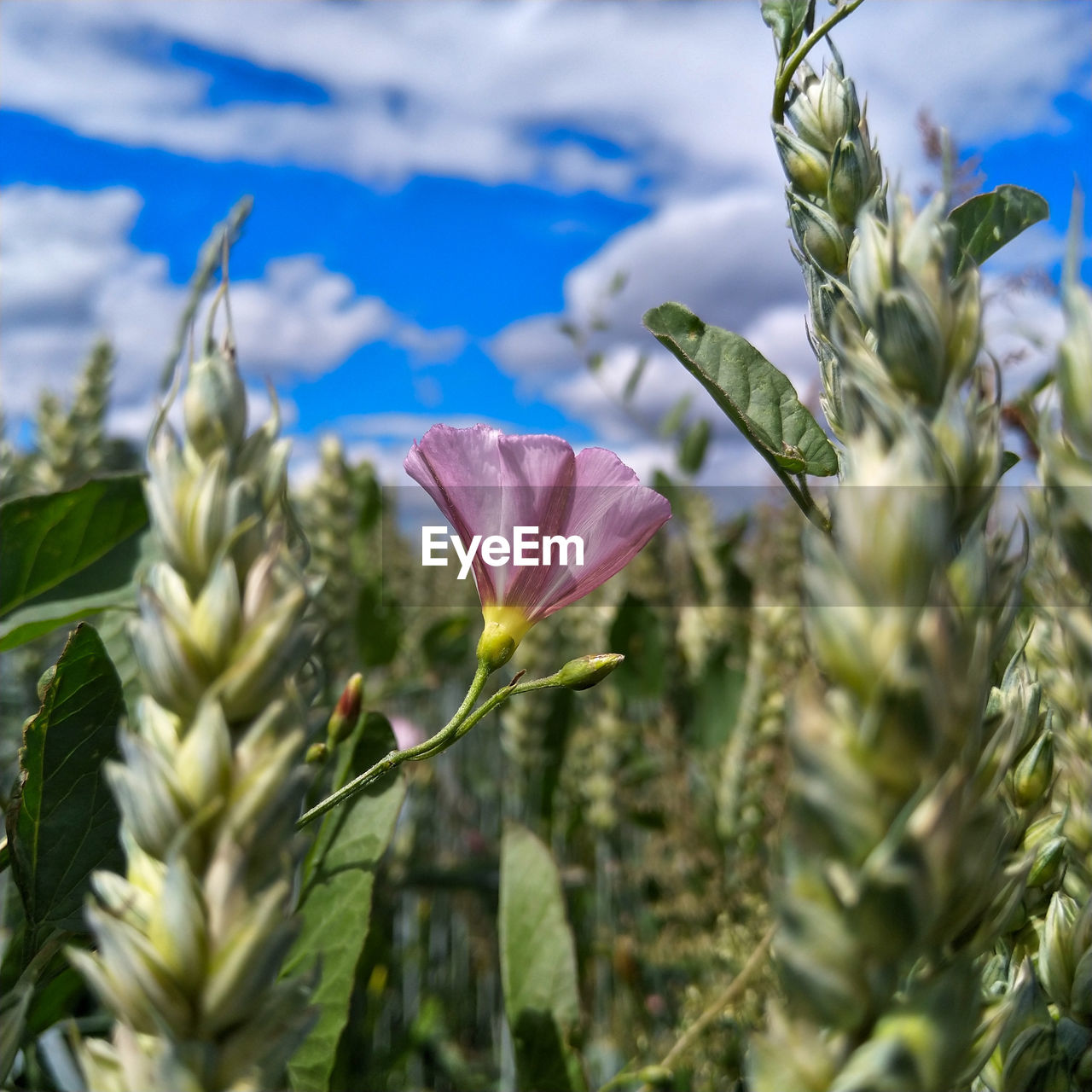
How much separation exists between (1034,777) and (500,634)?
21cm

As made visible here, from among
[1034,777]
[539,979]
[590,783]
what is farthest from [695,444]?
[1034,777]

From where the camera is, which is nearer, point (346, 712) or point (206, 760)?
point (206, 760)

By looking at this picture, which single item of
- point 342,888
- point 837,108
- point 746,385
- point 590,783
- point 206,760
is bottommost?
point 590,783

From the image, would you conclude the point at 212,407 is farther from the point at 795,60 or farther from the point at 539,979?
the point at 539,979

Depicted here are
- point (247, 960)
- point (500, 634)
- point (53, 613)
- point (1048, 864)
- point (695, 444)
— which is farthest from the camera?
point (695, 444)

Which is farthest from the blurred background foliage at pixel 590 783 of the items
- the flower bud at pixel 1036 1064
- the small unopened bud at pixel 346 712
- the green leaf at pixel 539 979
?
the flower bud at pixel 1036 1064

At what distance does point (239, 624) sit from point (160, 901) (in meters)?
Answer: 0.06

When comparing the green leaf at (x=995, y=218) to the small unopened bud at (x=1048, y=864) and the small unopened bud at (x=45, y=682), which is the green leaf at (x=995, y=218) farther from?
the small unopened bud at (x=45, y=682)

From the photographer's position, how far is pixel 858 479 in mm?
205

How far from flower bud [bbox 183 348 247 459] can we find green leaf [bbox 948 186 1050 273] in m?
0.38

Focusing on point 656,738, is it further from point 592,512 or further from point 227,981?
point 227,981

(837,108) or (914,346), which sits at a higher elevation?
(837,108)

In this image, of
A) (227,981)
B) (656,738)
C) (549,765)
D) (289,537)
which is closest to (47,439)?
(549,765)

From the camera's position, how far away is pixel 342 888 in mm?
516
